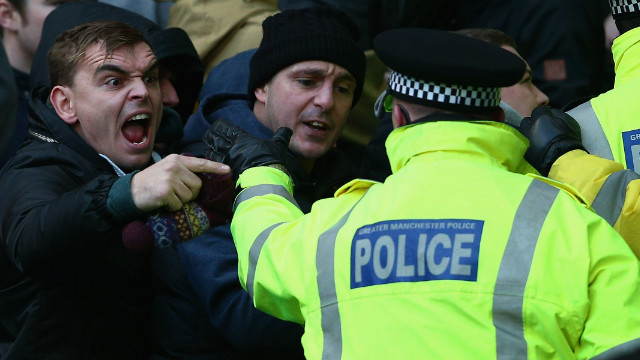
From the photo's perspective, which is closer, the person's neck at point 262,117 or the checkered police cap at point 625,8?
the checkered police cap at point 625,8

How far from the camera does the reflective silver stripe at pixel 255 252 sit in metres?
3.01

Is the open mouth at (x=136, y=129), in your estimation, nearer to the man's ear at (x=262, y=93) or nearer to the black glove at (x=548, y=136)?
the man's ear at (x=262, y=93)

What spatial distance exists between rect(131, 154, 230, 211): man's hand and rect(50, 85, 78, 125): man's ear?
781 mm

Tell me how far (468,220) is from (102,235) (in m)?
1.34

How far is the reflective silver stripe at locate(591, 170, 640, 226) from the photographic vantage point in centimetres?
311

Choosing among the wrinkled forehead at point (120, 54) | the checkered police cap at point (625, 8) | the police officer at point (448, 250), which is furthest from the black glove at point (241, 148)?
the checkered police cap at point (625, 8)

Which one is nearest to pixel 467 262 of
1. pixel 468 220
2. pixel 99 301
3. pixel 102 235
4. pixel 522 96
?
pixel 468 220

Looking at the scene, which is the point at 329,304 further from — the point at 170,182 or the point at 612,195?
the point at 612,195

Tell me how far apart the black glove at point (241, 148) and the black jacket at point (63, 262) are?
39cm

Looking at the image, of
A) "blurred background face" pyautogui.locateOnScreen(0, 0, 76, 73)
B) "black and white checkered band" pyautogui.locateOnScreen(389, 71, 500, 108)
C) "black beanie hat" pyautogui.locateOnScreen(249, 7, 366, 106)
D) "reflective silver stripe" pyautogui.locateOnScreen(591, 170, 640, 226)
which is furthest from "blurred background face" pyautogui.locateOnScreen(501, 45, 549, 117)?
"blurred background face" pyautogui.locateOnScreen(0, 0, 76, 73)

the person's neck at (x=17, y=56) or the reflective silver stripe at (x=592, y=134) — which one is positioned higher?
the reflective silver stripe at (x=592, y=134)

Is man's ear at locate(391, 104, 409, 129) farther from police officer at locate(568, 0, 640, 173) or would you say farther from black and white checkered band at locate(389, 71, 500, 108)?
police officer at locate(568, 0, 640, 173)

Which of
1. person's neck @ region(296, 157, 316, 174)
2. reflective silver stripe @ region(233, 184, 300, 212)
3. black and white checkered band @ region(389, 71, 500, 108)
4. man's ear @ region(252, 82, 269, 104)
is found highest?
black and white checkered band @ region(389, 71, 500, 108)

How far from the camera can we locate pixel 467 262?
2686 mm
